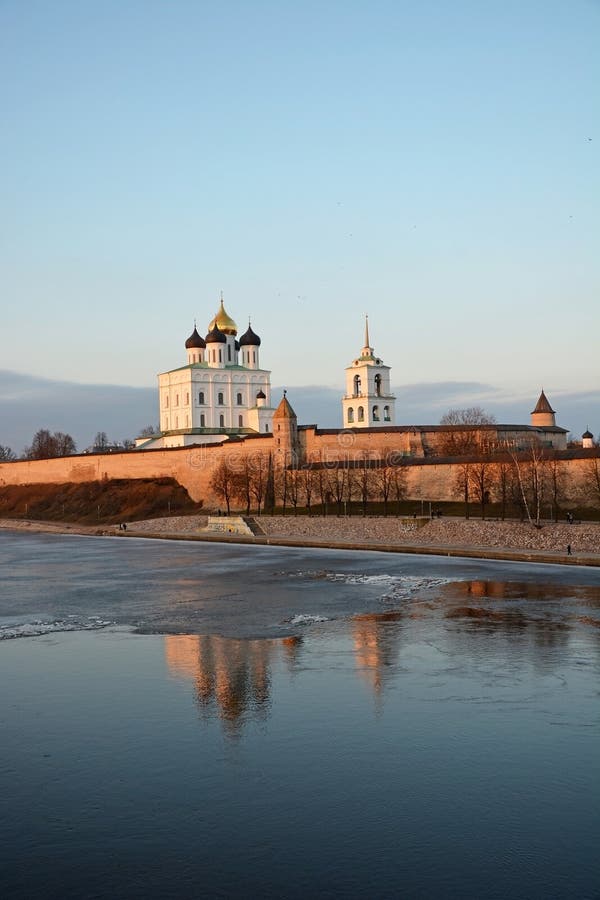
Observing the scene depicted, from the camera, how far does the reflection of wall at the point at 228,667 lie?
888 cm

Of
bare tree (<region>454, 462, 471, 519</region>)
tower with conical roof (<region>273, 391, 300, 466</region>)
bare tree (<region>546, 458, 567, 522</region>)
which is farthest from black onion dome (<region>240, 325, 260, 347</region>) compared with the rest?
bare tree (<region>546, 458, 567, 522</region>)

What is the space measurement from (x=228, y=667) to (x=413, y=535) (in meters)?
16.7

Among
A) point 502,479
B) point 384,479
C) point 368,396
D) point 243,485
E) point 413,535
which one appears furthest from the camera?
point 368,396

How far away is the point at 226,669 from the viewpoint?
10.3 meters

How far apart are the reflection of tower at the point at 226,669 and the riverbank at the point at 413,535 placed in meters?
9.77

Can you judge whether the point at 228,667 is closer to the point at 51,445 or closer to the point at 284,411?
the point at 284,411

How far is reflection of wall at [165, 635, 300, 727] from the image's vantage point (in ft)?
29.1

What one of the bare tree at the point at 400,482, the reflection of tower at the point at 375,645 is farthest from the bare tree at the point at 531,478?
the reflection of tower at the point at 375,645

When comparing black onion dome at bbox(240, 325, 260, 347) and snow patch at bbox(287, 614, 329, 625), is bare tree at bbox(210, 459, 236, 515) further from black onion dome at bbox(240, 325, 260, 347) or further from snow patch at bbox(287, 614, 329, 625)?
snow patch at bbox(287, 614, 329, 625)

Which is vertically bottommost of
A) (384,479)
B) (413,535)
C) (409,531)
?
(413,535)

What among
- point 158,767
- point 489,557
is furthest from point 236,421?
point 158,767

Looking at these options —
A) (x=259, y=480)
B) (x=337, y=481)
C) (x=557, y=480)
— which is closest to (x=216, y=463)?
(x=259, y=480)

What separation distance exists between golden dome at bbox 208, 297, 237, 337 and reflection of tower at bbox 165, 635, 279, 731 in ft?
139

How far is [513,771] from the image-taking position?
700cm
